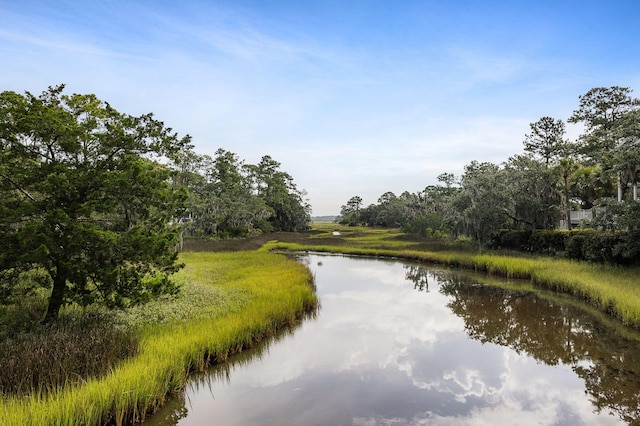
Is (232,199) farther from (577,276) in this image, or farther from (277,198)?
(577,276)

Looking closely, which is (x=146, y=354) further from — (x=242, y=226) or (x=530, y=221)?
(x=242, y=226)

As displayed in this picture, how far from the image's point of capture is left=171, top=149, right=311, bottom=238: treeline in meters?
47.8

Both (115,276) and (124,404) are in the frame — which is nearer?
(124,404)

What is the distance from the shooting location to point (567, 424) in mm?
6355

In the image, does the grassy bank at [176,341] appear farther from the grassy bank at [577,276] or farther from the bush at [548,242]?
the bush at [548,242]

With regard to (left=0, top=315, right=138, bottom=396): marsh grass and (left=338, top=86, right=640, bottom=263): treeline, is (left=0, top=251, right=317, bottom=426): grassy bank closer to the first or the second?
(left=0, top=315, right=138, bottom=396): marsh grass

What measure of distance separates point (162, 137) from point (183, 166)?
4023 centimetres

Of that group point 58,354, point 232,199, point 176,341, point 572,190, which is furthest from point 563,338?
point 232,199

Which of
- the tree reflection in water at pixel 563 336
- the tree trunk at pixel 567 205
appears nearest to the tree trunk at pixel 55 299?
the tree reflection in water at pixel 563 336

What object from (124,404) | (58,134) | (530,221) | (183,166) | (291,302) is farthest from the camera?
(183,166)

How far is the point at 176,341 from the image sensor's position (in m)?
7.85

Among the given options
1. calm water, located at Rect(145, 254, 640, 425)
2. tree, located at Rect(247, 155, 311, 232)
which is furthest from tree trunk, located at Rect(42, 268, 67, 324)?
tree, located at Rect(247, 155, 311, 232)

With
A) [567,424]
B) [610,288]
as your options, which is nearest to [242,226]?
[610,288]

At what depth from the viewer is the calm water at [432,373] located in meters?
6.58
